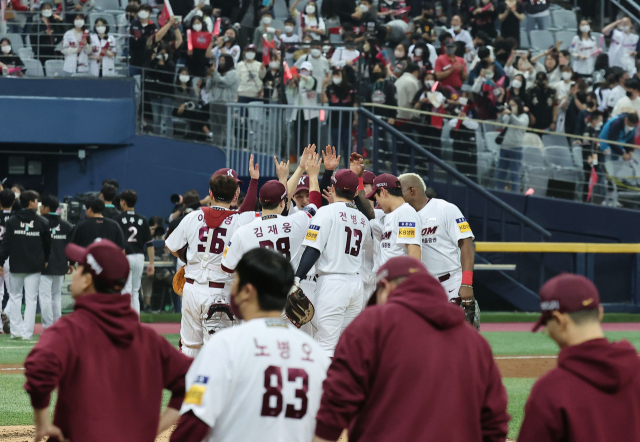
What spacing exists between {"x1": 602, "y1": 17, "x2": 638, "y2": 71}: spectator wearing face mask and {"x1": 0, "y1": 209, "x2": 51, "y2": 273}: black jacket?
13.6 meters

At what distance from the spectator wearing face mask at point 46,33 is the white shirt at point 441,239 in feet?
38.3

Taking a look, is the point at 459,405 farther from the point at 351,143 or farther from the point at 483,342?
the point at 351,143

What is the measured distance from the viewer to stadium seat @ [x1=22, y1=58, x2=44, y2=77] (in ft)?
59.3

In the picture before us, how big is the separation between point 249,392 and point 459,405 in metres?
0.82

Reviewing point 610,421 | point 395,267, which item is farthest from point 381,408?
point 610,421

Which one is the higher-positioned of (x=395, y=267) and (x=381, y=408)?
(x=395, y=267)

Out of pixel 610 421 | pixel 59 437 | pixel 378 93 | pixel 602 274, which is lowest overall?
pixel 602 274

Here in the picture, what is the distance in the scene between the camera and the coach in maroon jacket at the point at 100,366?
339cm

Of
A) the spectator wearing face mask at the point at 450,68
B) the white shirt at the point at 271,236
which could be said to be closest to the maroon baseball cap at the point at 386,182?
the white shirt at the point at 271,236

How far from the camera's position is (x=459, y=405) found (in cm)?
344

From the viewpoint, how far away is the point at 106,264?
3572 mm

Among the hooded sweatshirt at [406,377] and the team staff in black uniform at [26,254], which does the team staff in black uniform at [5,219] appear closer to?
the team staff in black uniform at [26,254]

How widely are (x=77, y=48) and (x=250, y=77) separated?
3.60 m

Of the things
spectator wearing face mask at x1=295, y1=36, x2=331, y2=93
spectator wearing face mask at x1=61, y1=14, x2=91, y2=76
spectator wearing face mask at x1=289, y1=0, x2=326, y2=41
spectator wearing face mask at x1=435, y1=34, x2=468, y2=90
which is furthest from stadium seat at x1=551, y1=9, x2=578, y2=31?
spectator wearing face mask at x1=61, y1=14, x2=91, y2=76
